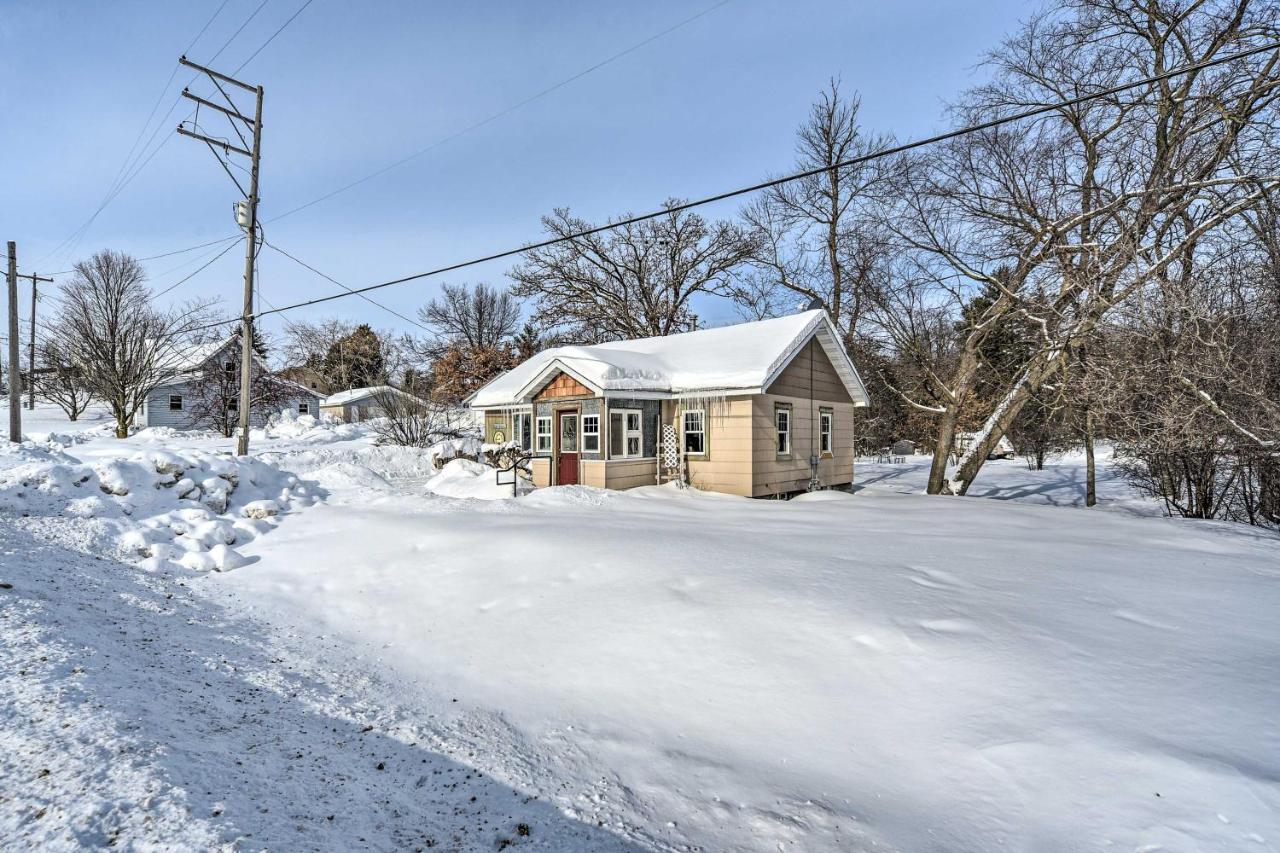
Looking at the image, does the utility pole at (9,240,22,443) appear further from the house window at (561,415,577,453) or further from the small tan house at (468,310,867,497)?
the house window at (561,415,577,453)

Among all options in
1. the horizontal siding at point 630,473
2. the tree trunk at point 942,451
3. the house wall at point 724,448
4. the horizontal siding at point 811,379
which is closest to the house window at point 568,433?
the horizontal siding at point 630,473

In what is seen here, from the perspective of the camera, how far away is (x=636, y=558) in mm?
6473

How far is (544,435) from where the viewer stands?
49.5ft

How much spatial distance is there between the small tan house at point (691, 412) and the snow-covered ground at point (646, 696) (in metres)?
6.37

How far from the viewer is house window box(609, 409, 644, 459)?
13711 millimetres

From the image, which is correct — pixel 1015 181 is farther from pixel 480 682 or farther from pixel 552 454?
pixel 480 682

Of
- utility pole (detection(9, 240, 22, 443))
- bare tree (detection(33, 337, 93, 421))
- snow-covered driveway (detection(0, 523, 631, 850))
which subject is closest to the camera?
snow-covered driveway (detection(0, 523, 631, 850))

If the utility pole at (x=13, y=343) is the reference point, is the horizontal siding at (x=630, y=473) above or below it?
below

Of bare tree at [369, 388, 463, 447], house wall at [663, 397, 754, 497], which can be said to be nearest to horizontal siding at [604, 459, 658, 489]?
house wall at [663, 397, 754, 497]

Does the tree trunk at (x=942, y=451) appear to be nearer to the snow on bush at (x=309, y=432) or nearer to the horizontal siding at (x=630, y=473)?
the horizontal siding at (x=630, y=473)

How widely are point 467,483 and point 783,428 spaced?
8602 mm

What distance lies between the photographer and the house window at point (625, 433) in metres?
13.7

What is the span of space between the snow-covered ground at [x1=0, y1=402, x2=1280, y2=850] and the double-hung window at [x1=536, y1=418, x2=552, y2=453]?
7550mm

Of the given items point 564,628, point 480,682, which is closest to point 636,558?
point 564,628
